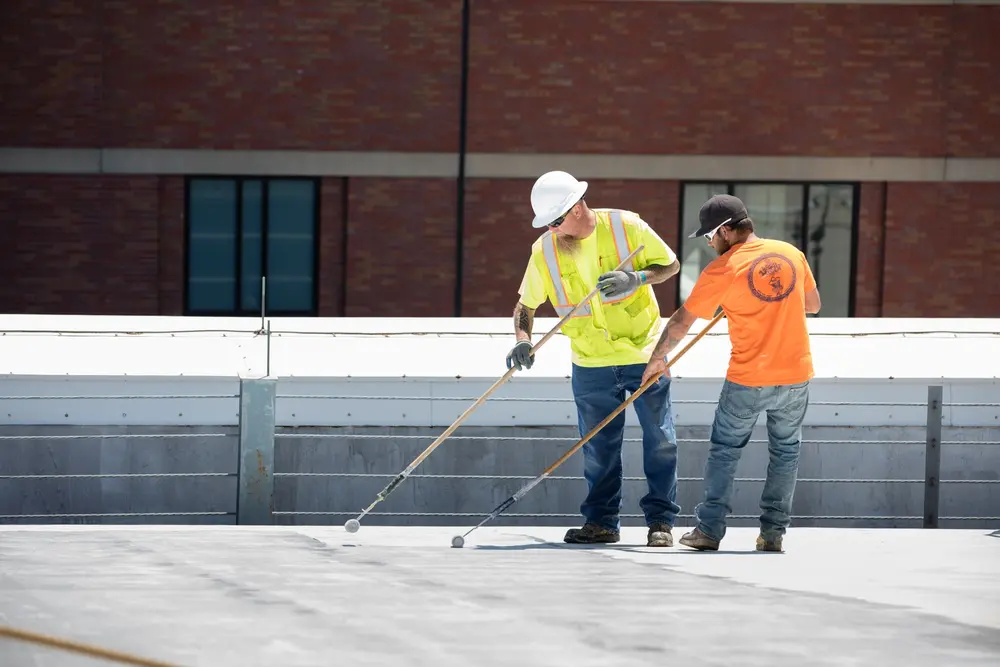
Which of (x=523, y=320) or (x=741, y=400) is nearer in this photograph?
(x=741, y=400)

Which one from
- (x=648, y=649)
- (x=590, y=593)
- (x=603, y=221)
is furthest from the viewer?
(x=603, y=221)

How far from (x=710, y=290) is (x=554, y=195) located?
79 cm

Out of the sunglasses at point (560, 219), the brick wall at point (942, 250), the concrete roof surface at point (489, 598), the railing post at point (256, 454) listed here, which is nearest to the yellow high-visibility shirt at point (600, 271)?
the sunglasses at point (560, 219)

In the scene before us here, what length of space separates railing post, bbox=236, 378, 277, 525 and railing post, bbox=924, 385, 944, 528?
10.9ft

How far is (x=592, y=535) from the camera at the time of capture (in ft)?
20.6

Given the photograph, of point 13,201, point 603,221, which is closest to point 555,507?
point 603,221

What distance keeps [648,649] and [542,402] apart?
3330 millimetres

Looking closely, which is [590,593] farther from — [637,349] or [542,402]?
[542,402]

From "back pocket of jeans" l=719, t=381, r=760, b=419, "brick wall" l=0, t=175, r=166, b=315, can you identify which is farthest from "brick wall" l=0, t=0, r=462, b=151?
"back pocket of jeans" l=719, t=381, r=760, b=419

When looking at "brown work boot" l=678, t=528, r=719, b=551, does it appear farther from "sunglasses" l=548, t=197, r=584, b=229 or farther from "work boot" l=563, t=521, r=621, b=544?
Result: "sunglasses" l=548, t=197, r=584, b=229

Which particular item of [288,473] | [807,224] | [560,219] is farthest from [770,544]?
[807,224]

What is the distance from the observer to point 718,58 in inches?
695

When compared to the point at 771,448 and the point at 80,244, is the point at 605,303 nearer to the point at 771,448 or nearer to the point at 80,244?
the point at 771,448

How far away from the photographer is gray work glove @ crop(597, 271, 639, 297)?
6008 mm
